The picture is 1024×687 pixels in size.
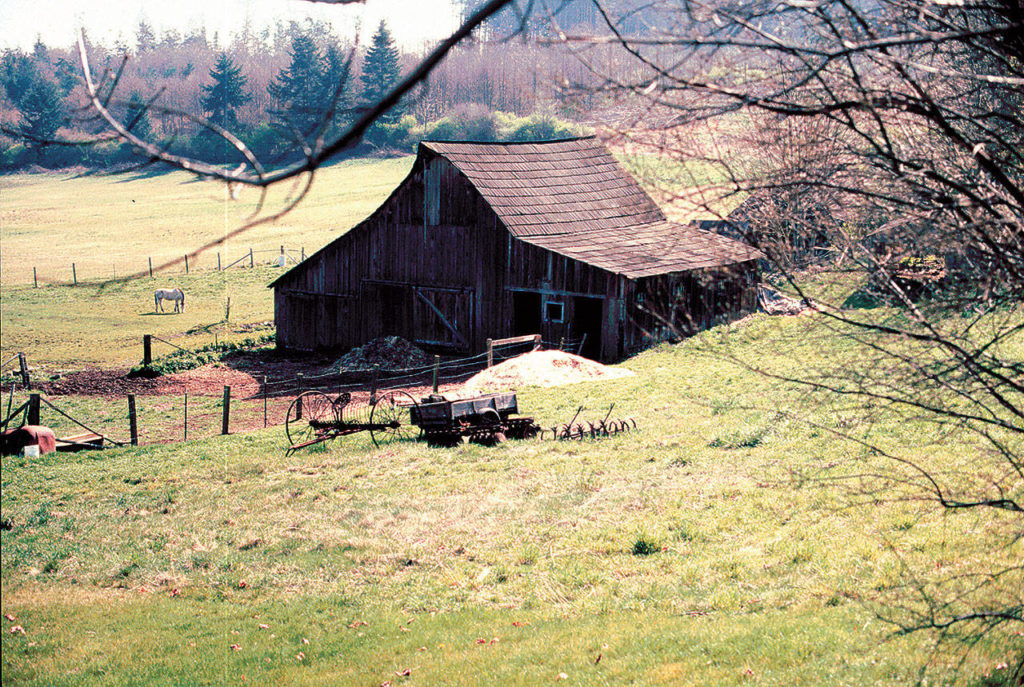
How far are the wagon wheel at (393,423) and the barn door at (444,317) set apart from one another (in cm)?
883

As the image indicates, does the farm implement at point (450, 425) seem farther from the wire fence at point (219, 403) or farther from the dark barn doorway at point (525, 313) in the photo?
the dark barn doorway at point (525, 313)

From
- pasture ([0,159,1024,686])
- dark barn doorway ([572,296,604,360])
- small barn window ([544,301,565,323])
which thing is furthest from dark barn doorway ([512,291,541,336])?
pasture ([0,159,1024,686])

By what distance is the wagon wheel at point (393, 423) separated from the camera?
1933 centimetres

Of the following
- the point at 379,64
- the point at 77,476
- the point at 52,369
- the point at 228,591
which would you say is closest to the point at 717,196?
the point at 228,591

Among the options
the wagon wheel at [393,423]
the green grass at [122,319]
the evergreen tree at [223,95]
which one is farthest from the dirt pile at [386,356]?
the evergreen tree at [223,95]

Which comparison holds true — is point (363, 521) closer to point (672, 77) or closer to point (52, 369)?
point (672, 77)

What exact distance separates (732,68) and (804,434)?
11.9 metres

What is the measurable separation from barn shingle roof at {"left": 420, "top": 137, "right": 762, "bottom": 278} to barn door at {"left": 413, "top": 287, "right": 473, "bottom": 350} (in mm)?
3434

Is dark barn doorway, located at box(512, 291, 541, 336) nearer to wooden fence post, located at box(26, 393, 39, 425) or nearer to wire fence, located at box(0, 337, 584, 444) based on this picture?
wire fence, located at box(0, 337, 584, 444)

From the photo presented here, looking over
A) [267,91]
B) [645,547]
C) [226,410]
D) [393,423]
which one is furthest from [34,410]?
[645,547]

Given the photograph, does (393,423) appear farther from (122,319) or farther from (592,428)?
(122,319)

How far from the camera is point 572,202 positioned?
34906 millimetres

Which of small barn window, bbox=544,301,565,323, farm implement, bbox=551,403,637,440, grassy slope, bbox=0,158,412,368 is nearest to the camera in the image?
farm implement, bbox=551,403,637,440

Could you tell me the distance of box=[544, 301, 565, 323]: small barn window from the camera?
29911mm
